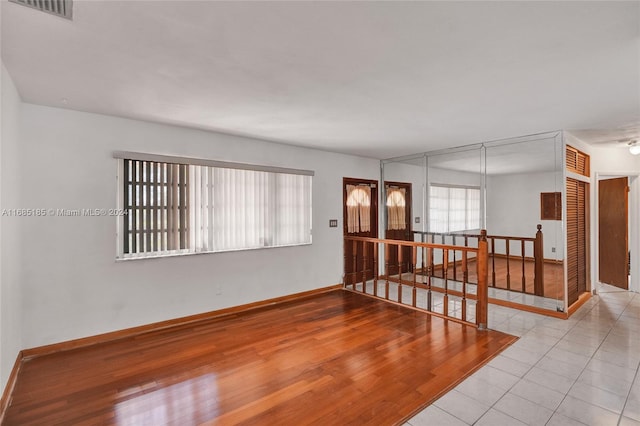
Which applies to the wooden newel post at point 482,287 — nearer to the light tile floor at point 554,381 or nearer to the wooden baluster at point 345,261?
the light tile floor at point 554,381

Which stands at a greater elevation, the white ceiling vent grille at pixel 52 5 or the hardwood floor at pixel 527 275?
the white ceiling vent grille at pixel 52 5

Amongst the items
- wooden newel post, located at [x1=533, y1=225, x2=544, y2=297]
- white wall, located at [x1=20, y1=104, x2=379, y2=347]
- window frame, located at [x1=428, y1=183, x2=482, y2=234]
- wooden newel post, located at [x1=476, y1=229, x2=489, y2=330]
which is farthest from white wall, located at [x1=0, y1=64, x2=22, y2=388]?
wooden newel post, located at [x1=533, y1=225, x2=544, y2=297]

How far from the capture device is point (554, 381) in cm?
247

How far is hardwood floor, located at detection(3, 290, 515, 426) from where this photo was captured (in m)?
2.12

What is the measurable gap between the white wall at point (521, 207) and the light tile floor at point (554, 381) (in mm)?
1033

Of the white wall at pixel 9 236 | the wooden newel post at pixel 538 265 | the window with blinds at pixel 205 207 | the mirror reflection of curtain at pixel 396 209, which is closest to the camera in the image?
the white wall at pixel 9 236

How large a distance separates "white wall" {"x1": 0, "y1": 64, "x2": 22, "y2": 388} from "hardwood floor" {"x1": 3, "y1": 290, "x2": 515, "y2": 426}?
36 centimetres

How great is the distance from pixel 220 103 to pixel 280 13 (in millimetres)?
1547

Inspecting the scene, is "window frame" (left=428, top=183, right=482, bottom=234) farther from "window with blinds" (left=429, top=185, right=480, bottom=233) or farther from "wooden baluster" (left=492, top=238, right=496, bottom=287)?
"wooden baluster" (left=492, top=238, right=496, bottom=287)

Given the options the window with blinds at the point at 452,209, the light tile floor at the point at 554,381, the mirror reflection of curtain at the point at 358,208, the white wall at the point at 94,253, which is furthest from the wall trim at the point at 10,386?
the window with blinds at the point at 452,209

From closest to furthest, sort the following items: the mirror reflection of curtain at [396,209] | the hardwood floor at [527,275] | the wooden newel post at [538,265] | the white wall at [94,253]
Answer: the white wall at [94,253], the hardwood floor at [527,275], the wooden newel post at [538,265], the mirror reflection of curtain at [396,209]

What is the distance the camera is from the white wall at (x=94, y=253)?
2947 millimetres

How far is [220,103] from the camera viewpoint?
293 centimetres

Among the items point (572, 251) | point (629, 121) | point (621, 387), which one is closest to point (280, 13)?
point (621, 387)
